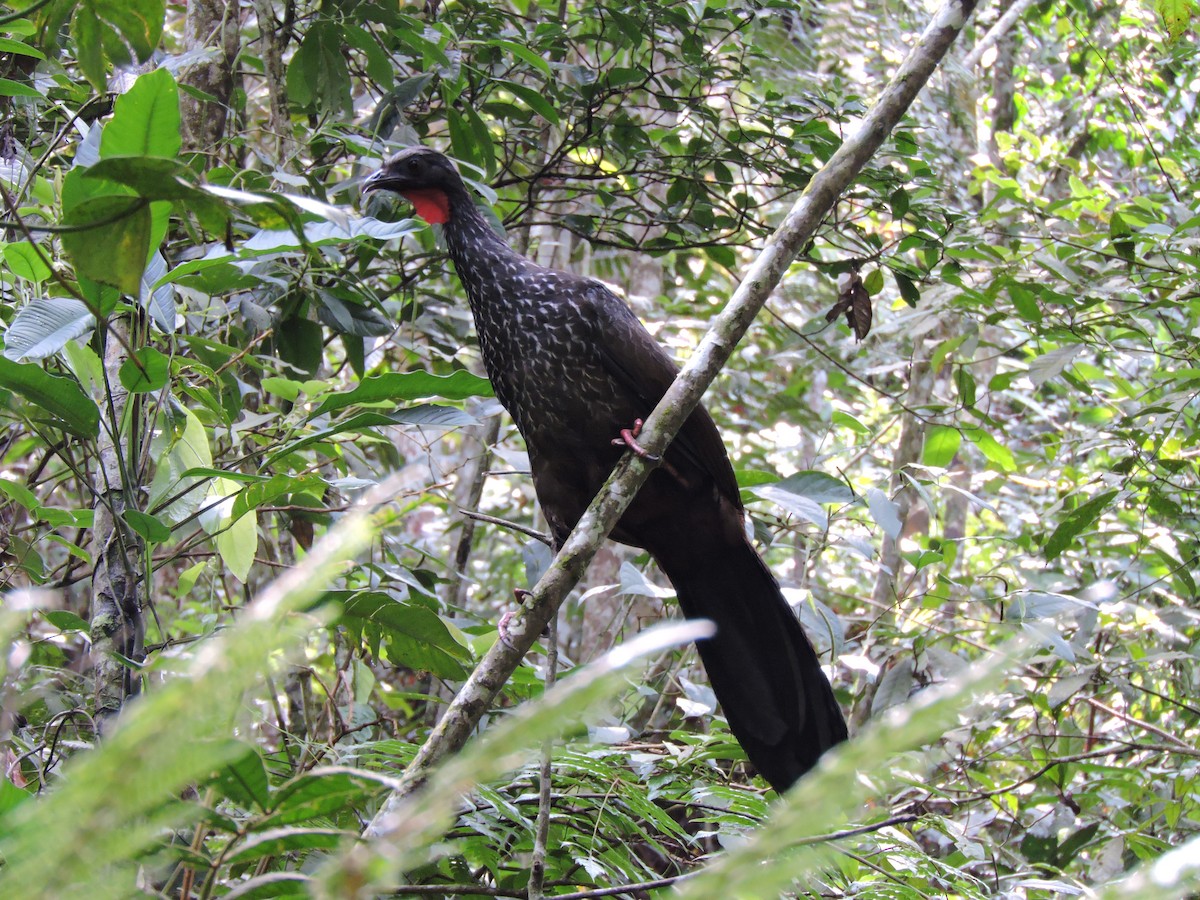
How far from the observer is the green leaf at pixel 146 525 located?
156 centimetres

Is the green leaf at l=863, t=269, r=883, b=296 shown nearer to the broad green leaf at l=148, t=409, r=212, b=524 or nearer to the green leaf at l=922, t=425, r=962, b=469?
the green leaf at l=922, t=425, r=962, b=469

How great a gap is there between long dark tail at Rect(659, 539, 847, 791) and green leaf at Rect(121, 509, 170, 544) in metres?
1.42

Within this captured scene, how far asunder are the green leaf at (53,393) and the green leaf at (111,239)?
0.51 m

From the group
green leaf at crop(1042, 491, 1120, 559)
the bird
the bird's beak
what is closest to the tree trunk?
the bird

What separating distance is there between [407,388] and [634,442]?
2.17ft

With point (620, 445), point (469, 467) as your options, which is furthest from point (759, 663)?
point (469, 467)

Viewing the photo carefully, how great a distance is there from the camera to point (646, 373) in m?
2.70

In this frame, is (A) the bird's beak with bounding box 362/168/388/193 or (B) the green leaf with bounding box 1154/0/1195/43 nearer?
(B) the green leaf with bounding box 1154/0/1195/43

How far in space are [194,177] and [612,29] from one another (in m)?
2.59

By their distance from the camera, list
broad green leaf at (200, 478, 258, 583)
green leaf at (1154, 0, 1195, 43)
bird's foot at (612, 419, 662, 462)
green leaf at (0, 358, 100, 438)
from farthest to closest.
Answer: green leaf at (1154, 0, 1195, 43) → bird's foot at (612, 419, 662, 462) → broad green leaf at (200, 478, 258, 583) → green leaf at (0, 358, 100, 438)

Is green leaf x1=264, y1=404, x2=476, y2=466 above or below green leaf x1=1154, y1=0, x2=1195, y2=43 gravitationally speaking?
below

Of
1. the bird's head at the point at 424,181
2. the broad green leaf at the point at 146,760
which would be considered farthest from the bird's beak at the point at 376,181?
the broad green leaf at the point at 146,760

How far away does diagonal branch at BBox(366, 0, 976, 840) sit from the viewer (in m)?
1.80

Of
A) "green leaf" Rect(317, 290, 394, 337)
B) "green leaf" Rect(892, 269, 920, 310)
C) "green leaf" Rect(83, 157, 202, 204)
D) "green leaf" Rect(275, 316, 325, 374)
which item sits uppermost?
"green leaf" Rect(892, 269, 920, 310)
